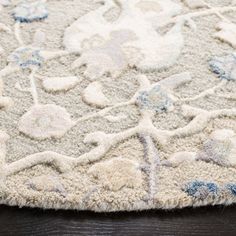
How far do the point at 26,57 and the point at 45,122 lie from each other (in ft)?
0.79

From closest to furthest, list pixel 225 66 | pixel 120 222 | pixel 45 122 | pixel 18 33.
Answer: pixel 120 222, pixel 45 122, pixel 225 66, pixel 18 33

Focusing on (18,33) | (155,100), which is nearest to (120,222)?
(155,100)

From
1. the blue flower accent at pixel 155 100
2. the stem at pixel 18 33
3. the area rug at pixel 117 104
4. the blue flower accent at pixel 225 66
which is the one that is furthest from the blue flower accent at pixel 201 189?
the stem at pixel 18 33

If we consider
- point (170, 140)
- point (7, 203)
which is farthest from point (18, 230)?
A: point (170, 140)

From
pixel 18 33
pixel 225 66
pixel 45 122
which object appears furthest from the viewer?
pixel 18 33

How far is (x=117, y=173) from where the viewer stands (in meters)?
0.88

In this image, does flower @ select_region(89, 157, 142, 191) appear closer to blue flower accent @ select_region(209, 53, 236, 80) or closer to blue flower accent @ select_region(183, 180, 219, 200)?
blue flower accent @ select_region(183, 180, 219, 200)

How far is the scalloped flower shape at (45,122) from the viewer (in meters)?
0.96

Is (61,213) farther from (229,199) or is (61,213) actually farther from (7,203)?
(229,199)

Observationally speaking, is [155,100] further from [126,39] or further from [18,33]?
[18,33]

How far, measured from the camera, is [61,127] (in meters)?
0.98

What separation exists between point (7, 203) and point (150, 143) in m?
0.30

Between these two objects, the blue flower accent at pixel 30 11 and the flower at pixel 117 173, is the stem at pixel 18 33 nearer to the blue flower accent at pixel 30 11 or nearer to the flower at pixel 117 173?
the blue flower accent at pixel 30 11

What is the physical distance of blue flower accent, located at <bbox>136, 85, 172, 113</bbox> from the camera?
40.2 inches
